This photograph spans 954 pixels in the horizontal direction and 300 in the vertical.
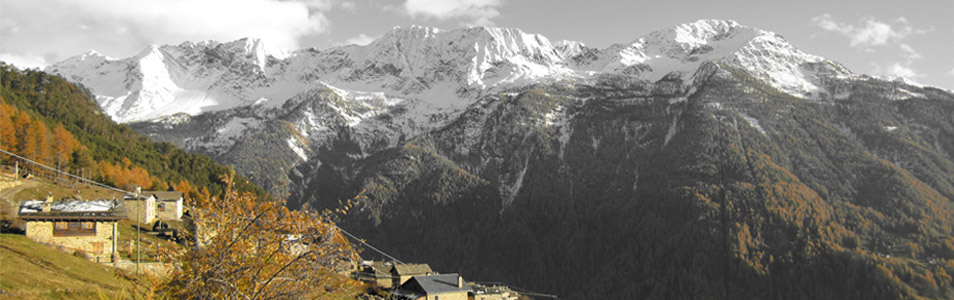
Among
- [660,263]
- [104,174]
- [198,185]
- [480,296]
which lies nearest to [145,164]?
[198,185]

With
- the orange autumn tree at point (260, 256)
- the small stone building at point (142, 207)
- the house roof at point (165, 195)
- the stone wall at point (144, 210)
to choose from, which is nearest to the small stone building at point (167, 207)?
the house roof at point (165, 195)

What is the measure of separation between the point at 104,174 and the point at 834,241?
18019cm

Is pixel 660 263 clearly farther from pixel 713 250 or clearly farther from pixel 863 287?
pixel 863 287

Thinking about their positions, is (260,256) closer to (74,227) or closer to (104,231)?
(74,227)

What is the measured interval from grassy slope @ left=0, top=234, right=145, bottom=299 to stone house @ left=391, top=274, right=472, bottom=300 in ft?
111

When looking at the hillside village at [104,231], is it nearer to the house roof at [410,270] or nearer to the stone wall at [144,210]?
the stone wall at [144,210]

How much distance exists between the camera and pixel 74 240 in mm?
50031

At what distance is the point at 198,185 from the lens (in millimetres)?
135250

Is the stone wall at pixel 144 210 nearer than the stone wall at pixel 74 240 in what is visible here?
No

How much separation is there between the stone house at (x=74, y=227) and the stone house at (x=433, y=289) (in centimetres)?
2936

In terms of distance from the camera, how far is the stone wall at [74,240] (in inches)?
1923

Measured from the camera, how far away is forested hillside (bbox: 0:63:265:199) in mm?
95125

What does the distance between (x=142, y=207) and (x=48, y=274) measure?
145 feet

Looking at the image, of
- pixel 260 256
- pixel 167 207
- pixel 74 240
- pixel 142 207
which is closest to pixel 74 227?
pixel 74 240
